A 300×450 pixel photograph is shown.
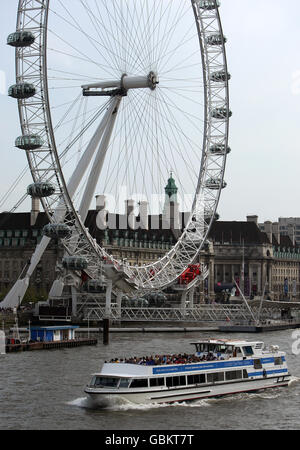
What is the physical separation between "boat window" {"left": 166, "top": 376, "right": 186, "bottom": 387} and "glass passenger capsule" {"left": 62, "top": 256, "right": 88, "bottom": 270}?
36.2 metres

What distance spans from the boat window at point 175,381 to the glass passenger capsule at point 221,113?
154ft

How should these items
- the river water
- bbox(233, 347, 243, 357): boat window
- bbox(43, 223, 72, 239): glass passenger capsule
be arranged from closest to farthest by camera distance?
the river water, bbox(233, 347, 243, 357): boat window, bbox(43, 223, 72, 239): glass passenger capsule

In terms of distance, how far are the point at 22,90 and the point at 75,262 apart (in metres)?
16.3

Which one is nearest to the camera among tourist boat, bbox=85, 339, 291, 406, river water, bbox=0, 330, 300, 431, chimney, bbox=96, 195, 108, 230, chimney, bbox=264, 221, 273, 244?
river water, bbox=0, 330, 300, 431

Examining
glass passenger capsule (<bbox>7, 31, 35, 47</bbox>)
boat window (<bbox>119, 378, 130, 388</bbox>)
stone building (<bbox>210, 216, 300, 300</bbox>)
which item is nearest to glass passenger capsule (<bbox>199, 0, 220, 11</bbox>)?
glass passenger capsule (<bbox>7, 31, 35, 47</bbox>)

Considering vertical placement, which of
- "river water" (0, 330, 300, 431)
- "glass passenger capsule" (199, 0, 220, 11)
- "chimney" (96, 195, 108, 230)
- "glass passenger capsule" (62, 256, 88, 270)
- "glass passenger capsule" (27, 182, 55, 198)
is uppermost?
"glass passenger capsule" (199, 0, 220, 11)

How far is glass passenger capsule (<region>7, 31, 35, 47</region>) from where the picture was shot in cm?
6888

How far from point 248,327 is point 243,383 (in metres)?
47.2

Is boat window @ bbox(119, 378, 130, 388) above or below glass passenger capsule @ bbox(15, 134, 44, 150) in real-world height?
below

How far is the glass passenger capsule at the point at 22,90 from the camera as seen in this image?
228ft

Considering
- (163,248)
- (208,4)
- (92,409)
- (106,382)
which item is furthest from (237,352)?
(163,248)

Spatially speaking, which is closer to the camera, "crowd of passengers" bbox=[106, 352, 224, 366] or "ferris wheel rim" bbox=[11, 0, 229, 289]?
"crowd of passengers" bbox=[106, 352, 224, 366]

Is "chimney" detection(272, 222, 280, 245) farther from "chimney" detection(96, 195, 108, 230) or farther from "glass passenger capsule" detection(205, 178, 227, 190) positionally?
"glass passenger capsule" detection(205, 178, 227, 190)

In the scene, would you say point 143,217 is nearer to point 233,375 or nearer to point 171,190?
point 171,190
